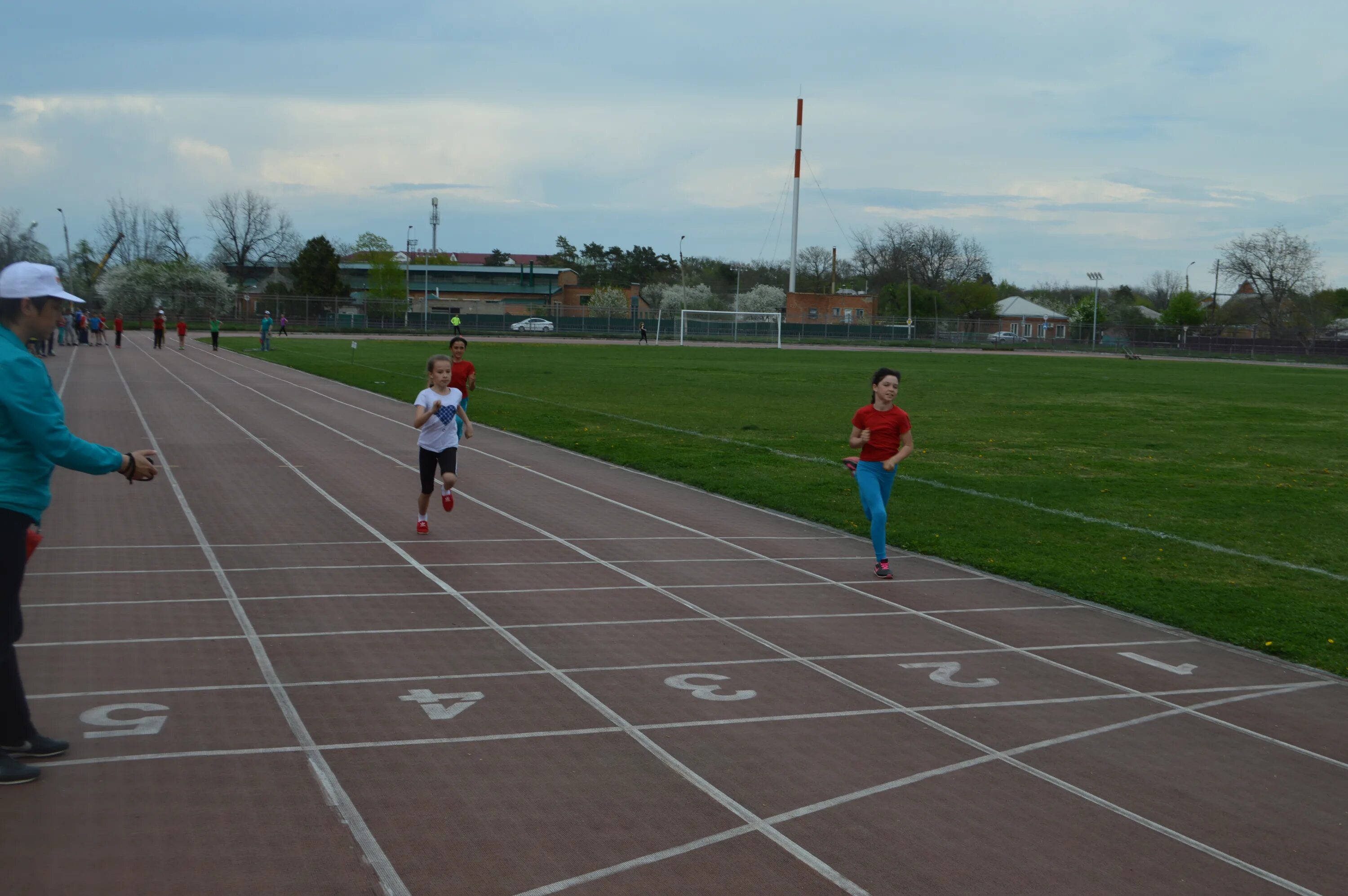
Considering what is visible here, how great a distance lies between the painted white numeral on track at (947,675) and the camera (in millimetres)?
6641

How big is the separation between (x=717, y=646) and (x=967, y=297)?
10979 centimetres

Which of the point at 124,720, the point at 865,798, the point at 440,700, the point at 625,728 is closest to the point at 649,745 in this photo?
the point at 625,728

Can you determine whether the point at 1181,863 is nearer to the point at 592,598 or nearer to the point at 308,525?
the point at 592,598

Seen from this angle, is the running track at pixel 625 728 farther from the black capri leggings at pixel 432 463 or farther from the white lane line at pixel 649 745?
the black capri leggings at pixel 432 463

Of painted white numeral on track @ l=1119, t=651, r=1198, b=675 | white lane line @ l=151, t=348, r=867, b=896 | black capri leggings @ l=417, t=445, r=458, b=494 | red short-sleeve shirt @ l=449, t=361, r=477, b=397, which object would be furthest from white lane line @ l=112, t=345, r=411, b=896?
red short-sleeve shirt @ l=449, t=361, r=477, b=397

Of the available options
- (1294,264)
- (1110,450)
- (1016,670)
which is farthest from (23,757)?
(1294,264)

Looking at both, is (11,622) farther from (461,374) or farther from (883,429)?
(461,374)

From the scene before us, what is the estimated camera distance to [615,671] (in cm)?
664

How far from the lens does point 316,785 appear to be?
4.85 m

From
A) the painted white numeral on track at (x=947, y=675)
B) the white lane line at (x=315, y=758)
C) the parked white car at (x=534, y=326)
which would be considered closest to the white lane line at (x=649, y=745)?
the white lane line at (x=315, y=758)

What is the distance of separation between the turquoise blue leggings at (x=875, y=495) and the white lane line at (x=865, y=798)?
3.32 metres

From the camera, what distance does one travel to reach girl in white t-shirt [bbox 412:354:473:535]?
34.3 ft

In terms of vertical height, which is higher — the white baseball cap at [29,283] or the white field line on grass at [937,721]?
the white baseball cap at [29,283]

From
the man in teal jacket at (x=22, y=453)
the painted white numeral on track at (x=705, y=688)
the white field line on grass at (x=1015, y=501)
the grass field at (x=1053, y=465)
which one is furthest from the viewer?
the white field line on grass at (x=1015, y=501)
